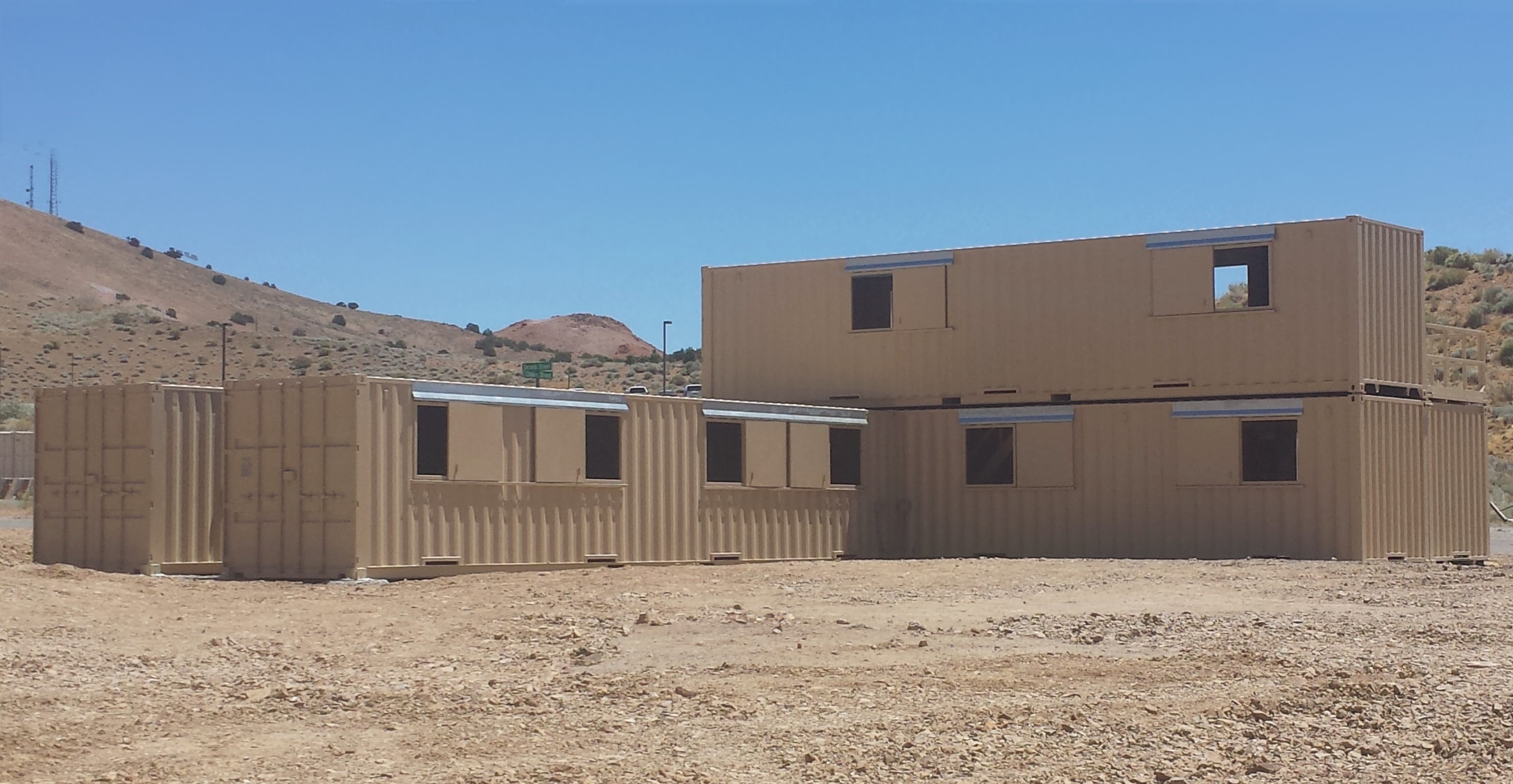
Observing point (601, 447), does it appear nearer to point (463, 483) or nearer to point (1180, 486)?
point (463, 483)

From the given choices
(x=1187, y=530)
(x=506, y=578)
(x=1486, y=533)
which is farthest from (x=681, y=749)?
(x=1486, y=533)

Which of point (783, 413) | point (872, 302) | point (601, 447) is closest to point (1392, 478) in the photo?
point (872, 302)

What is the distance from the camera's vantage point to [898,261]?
26203 mm

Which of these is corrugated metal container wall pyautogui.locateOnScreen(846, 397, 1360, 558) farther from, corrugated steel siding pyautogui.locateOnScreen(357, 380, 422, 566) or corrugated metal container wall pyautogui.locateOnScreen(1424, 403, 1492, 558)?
corrugated steel siding pyautogui.locateOnScreen(357, 380, 422, 566)

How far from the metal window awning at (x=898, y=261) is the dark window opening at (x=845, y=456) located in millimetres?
2729

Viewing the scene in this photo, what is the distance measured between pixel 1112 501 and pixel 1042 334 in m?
2.77

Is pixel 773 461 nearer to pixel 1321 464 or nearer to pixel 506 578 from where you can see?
pixel 506 578

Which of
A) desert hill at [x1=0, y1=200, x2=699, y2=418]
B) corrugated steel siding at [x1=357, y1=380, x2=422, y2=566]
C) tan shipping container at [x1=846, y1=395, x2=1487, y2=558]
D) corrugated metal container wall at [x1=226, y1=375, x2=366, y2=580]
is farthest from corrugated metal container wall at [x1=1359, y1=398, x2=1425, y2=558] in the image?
desert hill at [x1=0, y1=200, x2=699, y2=418]

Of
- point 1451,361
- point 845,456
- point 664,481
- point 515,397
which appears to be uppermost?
point 1451,361

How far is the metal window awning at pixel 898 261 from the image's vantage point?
25859 mm

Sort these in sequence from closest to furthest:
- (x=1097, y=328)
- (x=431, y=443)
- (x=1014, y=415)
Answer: (x=431, y=443) < (x=1097, y=328) < (x=1014, y=415)

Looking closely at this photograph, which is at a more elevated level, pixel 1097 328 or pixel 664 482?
pixel 1097 328

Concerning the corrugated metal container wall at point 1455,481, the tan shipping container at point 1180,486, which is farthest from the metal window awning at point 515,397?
the corrugated metal container wall at point 1455,481

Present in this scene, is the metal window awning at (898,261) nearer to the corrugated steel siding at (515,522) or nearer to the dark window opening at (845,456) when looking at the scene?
the dark window opening at (845,456)
